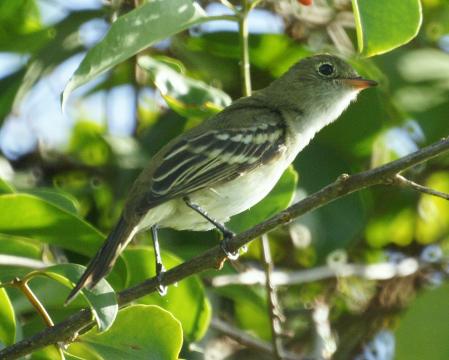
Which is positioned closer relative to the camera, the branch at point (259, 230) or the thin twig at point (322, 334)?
the branch at point (259, 230)

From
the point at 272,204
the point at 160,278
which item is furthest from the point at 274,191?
the point at 160,278

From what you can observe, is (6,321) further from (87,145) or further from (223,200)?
(87,145)

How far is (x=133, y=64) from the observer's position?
19.5 ft

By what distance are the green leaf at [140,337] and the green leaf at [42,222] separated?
450 millimetres

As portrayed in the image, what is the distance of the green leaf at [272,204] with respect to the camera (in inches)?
176

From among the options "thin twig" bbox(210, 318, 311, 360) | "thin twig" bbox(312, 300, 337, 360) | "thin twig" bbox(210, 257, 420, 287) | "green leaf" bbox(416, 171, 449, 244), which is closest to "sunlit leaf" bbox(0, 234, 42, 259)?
"thin twig" bbox(210, 257, 420, 287)

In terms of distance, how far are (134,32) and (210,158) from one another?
107 centimetres

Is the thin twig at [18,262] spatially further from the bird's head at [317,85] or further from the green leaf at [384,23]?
the bird's head at [317,85]

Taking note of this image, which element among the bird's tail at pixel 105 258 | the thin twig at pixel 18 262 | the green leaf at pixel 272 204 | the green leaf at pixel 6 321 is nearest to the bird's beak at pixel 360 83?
the green leaf at pixel 272 204

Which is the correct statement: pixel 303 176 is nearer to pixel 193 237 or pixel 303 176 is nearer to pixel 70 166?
pixel 193 237

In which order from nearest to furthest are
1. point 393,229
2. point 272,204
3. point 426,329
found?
point 426,329 < point 272,204 < point 393,229

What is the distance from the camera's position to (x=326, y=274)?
17.4ft

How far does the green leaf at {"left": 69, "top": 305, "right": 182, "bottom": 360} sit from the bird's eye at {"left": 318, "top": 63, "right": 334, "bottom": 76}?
2.34m

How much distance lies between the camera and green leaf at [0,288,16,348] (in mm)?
3350
